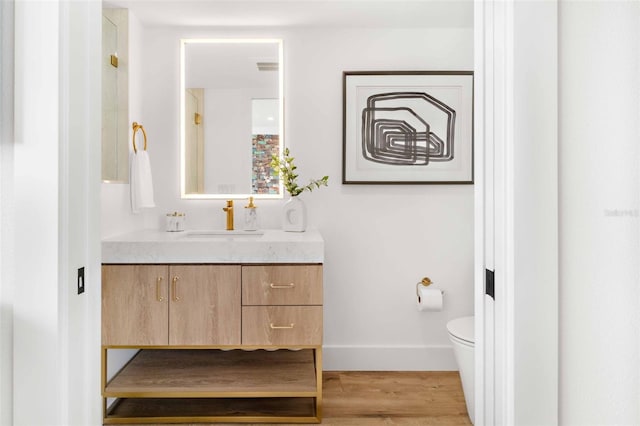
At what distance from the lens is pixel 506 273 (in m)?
0.92

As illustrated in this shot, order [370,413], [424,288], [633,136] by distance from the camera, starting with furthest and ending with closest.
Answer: [424,288], [370,413], [633,136]

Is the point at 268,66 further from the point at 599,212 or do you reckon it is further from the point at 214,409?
the point at 599,212

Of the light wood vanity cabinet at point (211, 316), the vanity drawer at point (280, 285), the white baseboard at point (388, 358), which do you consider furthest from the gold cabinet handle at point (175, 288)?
the white baseboard at point (388, 358)

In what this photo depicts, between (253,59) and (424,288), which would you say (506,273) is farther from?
(253,59)

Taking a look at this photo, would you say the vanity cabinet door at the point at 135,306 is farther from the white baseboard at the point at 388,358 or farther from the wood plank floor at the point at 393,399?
the white baseboard at the point at 388,358

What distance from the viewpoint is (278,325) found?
2.11 m

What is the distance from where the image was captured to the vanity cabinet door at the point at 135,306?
82.2 inches

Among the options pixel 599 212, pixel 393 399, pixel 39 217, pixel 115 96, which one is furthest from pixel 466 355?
pixel 115 96

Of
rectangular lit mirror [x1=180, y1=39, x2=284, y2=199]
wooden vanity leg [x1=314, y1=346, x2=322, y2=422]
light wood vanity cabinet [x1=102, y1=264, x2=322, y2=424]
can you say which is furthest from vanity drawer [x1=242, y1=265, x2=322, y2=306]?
rectangular lit mirror [x1=180, y1=39, x2=284, y2=199]

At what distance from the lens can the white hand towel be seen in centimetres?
246

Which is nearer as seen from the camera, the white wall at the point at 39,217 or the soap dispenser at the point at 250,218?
the white wall at the point at 39,217

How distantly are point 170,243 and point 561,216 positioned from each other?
172 cm

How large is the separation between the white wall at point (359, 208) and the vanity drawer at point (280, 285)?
0.68 metres

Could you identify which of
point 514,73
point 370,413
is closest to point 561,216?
point 514,73
